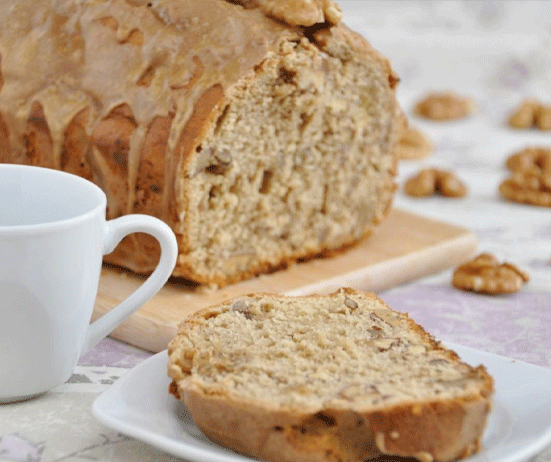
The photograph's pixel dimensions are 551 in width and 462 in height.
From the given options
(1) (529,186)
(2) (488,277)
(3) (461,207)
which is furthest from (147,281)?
(1) (529,186)

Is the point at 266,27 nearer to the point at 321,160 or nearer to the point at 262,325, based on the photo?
the point at 321,160

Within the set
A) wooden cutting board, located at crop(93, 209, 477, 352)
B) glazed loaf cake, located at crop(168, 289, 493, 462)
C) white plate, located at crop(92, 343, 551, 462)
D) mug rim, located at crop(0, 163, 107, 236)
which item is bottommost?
wooden cutting board, located at crop(93, 209, 477, 352)

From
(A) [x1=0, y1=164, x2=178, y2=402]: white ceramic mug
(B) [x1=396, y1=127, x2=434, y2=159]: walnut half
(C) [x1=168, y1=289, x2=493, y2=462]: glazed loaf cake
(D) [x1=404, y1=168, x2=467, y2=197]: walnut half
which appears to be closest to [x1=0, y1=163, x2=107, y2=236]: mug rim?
(A) [x1=0, y1=164, x2=178, y2=402]: white ceramic mug

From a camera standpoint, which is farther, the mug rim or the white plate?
the mug rim

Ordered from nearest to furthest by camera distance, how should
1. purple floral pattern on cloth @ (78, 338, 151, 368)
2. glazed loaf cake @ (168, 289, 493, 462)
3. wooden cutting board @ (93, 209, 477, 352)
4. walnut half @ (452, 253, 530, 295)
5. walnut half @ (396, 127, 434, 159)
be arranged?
1. glazed loaf cake @ (168, 289, 493, 462)
2. purple floral pattern on cloth @ (78, 338, 151, 368)
3. wooden cutting board @ (93, 209, 477, 352)
4. walnut half @ (452, 253, 530, 295)
5. walnut half @ (396, 127, 434, 159)

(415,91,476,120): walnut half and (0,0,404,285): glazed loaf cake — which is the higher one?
(0,0,404,285): glazed loaf cake

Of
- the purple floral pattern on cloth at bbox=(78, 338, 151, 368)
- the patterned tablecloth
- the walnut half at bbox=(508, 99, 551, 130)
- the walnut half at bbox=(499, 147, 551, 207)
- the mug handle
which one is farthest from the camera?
the walnut half at bbox=(508, 99, 551, 130)

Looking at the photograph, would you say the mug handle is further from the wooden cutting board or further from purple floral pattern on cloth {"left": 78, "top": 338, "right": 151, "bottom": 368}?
the wooden cutting board

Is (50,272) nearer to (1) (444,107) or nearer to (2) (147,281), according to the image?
(2) (147,281)
